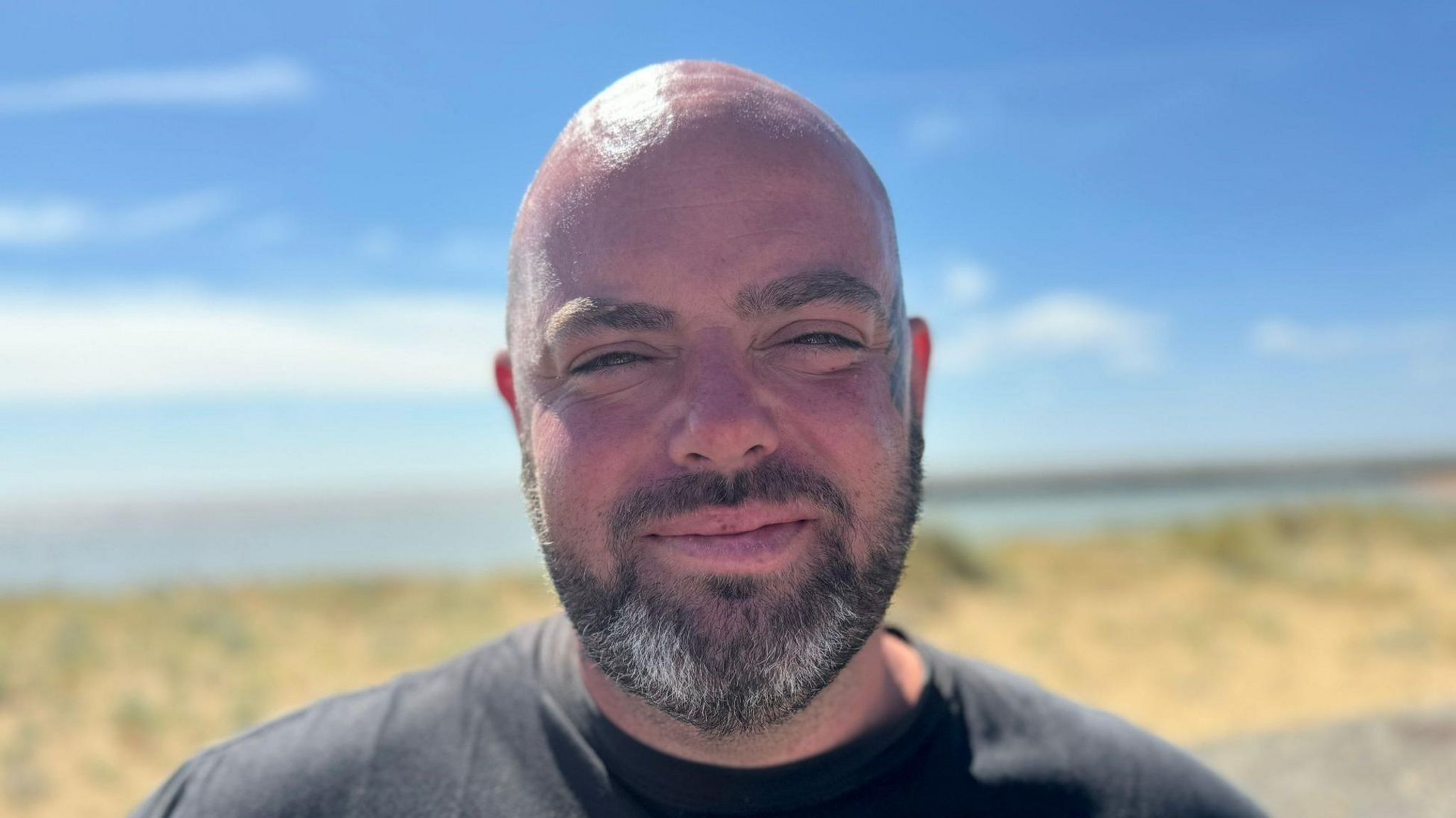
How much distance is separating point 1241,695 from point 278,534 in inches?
1597

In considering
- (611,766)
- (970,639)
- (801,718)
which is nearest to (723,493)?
(801,718)

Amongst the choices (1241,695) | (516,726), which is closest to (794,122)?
(516,726)

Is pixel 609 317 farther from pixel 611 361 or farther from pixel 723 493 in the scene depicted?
pixel 723 493

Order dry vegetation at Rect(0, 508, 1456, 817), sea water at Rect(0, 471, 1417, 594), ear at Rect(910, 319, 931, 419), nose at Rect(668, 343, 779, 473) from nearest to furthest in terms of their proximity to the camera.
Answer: nose at Rect(668, 343, 779, 473), ear at Rect(910, 319, 931, 419), dry vegetation at Rect(0, 508, 1456, 817), sea water at Rect(0, 471, 1417, 594)

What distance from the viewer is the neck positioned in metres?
1.68

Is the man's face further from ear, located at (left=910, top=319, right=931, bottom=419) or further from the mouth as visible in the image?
ear, located at (left=910, top=319, right=931, bottom=419)

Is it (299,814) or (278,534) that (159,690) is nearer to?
(299,814)

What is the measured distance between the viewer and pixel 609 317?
168cm

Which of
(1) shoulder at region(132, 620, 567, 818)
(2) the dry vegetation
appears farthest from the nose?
(2) the dry vegetation

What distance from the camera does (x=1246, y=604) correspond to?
1384cm

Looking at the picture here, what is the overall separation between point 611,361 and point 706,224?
0.94ft

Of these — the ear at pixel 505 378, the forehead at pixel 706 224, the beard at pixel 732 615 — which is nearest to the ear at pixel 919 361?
the forehead at pixel 706 224

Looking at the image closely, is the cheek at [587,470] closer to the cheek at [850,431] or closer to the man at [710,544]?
the man at [710,544]

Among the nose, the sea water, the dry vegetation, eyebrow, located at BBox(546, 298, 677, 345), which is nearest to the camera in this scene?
the nose
